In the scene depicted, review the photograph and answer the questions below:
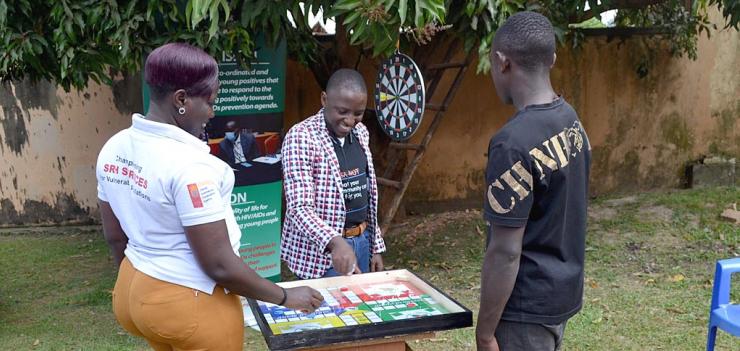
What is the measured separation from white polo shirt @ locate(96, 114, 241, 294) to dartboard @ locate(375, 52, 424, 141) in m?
1.74

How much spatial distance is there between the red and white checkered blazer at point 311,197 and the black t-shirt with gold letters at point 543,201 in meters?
0.98

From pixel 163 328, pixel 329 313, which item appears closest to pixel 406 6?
pixel 329 313

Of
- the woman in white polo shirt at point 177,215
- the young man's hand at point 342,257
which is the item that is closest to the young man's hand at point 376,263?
the young man's hand at point 342,257

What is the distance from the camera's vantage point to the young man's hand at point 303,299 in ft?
7.04

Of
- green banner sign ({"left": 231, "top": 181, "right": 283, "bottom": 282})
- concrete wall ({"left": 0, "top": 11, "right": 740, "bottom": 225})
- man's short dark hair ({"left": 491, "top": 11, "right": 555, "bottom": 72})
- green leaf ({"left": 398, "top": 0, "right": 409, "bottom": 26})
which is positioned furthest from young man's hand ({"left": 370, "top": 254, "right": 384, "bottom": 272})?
concrete wall ({"left": 0, "top": 11, "right": 740, "bottom": 225})

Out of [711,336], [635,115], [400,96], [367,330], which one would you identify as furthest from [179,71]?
[635,115]

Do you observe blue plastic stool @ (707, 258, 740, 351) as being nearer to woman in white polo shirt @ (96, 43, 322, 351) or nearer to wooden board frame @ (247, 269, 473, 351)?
wooden board frame @ (247, 269, 473, 351)

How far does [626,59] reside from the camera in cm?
773

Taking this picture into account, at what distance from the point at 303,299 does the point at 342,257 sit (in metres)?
0.50

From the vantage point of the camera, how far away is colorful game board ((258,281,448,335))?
2195 mm

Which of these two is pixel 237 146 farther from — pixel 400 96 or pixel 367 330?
pixel 367 330

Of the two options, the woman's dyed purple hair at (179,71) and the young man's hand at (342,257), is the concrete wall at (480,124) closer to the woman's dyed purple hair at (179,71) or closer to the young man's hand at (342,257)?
the young man's hand at (342,257)

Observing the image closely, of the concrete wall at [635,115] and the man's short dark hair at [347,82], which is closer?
the man's short dark hair at [347,82]

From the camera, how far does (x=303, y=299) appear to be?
218 cm
